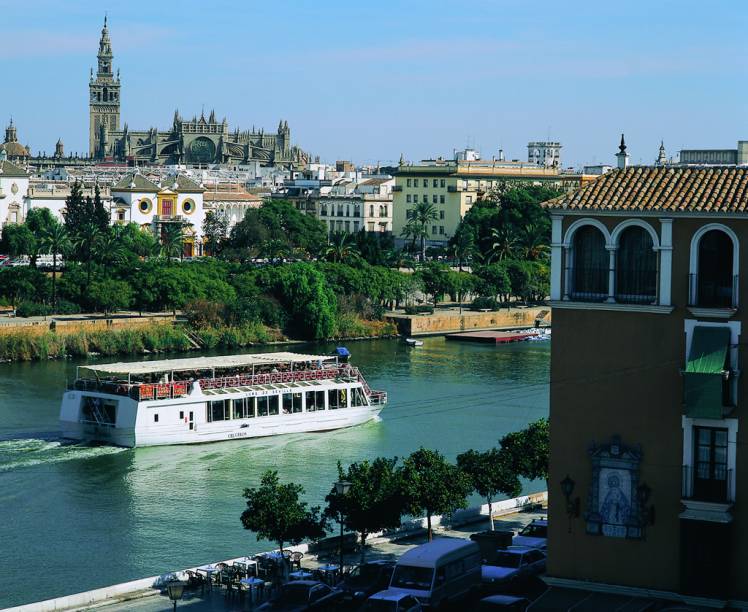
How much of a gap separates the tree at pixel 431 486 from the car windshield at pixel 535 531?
1059 millimetres

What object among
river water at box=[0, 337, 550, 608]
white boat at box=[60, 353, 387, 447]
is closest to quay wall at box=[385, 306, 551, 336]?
river water at box=[0, 337, 550, 608]

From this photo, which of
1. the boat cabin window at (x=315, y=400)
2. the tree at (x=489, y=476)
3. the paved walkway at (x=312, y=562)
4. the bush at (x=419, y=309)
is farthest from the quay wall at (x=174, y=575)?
the bush at (x=419, y=309)

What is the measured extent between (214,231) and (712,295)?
67.0m

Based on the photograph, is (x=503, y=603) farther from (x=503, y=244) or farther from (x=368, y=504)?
(x=503, y=244)

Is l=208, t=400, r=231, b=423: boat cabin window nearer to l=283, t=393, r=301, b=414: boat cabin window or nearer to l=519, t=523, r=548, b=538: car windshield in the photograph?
l=283, t=393, r=301, b=414: boat cabin window

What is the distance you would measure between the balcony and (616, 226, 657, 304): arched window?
0.39 meters

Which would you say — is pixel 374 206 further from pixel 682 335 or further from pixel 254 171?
pixel 682 335

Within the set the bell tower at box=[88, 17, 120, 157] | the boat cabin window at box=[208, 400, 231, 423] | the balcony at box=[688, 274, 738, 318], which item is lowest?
the boat cabin window at box=[208, 400, 231, 423]

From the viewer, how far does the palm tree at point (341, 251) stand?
64688 mm

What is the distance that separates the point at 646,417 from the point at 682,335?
2.77 ft

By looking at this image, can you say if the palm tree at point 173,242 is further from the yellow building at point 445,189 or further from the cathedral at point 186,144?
the cathedral at point 186,144

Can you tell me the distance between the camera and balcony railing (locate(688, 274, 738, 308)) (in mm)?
15109

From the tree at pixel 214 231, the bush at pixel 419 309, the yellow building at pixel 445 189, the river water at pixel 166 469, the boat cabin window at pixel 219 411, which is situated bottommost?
the river water at pixel 166 469

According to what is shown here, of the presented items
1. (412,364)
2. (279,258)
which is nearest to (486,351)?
(412,364)
